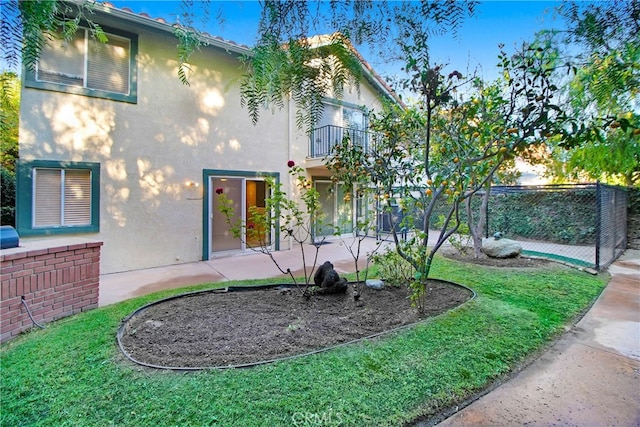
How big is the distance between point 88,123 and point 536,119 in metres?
8.20

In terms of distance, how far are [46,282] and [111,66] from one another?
5.32 m

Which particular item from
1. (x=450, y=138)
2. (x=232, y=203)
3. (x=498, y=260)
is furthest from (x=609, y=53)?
(x=232, y=203)

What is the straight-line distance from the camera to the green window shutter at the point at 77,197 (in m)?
6.73

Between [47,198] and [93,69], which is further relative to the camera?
[93,69]

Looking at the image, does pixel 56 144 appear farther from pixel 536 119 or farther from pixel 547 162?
pixel 547 162

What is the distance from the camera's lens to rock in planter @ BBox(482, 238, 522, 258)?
26.8ft

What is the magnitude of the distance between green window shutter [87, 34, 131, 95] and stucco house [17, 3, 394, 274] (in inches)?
0.8

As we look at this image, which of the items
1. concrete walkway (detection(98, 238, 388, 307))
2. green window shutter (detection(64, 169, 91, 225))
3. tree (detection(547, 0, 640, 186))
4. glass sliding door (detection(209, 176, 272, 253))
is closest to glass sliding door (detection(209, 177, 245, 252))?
glass sliding door (detection(209, 176, 272, 253))

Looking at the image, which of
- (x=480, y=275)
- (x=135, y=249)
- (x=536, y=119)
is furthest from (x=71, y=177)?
(x=480, y=275)

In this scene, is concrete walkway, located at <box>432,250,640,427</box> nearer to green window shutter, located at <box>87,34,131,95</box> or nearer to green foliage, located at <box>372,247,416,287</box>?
green foliage, located at <box>372,247,416,287</box>

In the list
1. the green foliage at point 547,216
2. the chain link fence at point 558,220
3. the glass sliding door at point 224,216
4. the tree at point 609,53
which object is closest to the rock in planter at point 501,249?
the chain link fence at point 558,220

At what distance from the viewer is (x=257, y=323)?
4023 millimetres

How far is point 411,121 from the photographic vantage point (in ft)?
17.4

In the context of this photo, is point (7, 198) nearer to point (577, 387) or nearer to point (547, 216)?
point (577, 387)
